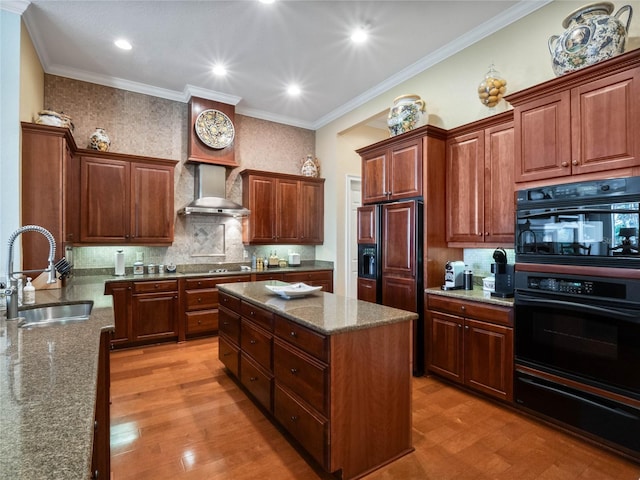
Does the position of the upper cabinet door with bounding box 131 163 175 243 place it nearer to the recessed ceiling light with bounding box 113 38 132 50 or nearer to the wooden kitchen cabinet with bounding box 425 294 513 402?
the recessed ceiling light with bounding box 113 38 132 50

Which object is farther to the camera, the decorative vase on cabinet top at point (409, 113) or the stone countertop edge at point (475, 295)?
the decorative vase on cabinet top at point (409, 113)

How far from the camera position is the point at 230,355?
304cm

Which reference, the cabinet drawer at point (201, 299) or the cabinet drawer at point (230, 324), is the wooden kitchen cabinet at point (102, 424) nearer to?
the cabinet drawer at point (230, 324)

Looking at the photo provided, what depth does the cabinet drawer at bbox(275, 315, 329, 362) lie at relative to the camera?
178 centimetres

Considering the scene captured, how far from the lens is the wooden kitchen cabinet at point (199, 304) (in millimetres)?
4281

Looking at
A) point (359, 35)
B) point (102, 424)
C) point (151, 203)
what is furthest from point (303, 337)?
point (151, 203)

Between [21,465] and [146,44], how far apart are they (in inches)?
158

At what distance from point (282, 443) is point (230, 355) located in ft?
3.57

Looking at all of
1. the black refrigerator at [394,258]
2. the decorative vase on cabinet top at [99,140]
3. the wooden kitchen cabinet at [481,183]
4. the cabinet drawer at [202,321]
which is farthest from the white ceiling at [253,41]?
the cabinet drawer at [202,321]

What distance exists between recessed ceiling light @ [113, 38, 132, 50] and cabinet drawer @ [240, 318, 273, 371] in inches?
124

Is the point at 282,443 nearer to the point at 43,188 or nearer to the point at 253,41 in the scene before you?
the point at 43,188

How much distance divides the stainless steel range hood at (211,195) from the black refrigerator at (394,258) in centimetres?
190

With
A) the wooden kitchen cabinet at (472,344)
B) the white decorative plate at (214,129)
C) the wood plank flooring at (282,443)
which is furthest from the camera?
the white decorative plate at (214,129)

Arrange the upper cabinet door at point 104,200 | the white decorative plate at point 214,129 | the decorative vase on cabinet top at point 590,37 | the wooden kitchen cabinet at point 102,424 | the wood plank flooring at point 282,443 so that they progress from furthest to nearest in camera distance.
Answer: the white decorative plate at point 214,129, the upper cabinet door at point 104,200, the decorative vase on cabinet top at point 590,37, the wood plank flooring at point 282,443, the wooden kitchen cabinet at point 102,424
